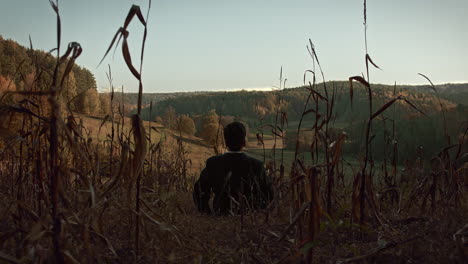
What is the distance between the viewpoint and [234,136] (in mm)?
4273

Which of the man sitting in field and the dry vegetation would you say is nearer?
the dry vegetation

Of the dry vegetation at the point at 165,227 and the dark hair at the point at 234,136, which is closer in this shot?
the dry vegetation at the point at 165,227

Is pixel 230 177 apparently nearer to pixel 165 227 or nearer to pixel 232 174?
pixel 232 174

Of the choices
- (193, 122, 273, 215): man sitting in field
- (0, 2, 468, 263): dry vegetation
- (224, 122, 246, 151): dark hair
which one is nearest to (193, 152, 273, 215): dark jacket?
(193, 122, 273, 215): man sitting in field

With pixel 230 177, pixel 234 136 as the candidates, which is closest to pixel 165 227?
pixel 230 177

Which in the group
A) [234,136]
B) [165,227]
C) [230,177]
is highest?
[234,136]

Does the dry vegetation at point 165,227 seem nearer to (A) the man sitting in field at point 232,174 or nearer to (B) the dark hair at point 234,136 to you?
(A) the man sitting in field at point 232,174

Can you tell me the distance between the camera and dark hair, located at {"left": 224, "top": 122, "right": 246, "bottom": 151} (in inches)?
168

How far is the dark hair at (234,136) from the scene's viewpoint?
427 cm

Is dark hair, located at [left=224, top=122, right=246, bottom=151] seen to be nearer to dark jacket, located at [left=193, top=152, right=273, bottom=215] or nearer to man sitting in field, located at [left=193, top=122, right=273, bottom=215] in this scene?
man sitting in field, located at [left=193, top=122, right=273, bottom=215]

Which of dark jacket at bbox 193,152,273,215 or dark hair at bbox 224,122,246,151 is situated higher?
dark hair at bbox 224,122,246,151

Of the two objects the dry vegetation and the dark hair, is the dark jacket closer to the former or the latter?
the dark hair

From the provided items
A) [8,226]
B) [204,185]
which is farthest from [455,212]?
[8,226]

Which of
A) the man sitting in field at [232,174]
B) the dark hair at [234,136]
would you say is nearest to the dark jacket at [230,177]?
the man sitting in field at [232,174]
